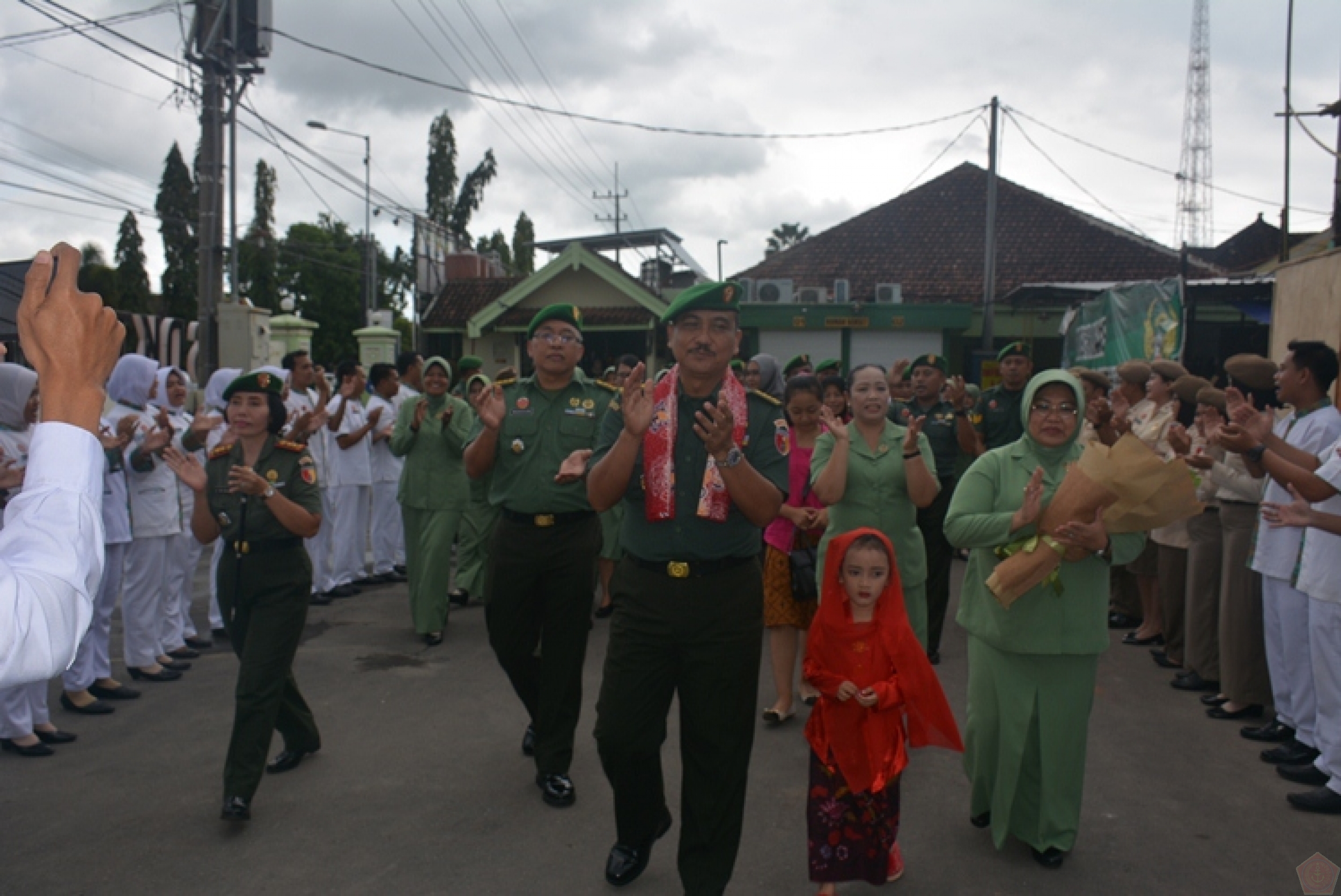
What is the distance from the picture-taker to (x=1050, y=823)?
3.90 metres

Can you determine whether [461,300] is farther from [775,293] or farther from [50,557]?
[50,557]

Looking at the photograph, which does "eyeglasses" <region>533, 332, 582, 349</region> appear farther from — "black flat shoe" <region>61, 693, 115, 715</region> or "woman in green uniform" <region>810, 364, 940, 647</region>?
"black flat shoe" <region>61, 693, 115, 715</region>

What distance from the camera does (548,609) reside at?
15.5ft

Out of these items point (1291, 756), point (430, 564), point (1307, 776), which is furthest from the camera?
point (430, 564)

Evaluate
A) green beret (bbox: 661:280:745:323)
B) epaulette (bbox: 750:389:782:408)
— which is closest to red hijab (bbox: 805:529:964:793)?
epaulette (bbox: 750:389:782:408)

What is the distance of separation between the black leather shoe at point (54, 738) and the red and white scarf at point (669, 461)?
4.01 metres

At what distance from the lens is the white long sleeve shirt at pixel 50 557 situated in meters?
1.52

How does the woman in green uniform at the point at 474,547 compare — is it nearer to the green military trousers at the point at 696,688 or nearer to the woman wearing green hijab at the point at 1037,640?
the green military trousers at the point at 696,688

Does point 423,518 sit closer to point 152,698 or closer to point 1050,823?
point 152,698

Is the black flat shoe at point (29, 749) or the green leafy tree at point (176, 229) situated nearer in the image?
the black flat shoe at point (29, 749)

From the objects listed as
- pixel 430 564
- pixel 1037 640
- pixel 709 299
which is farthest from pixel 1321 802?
pixel 430 564

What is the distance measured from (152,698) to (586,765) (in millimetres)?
3055

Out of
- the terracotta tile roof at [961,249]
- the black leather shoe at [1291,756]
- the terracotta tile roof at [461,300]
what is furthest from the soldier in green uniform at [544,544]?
the terracotta tile roof at [961,249]

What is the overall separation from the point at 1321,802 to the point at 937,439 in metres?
3.67
